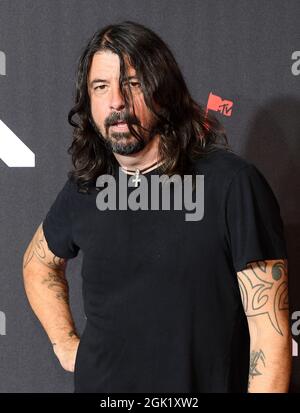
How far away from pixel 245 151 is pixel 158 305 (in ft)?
1.99

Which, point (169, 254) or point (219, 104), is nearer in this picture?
point (169, 254)

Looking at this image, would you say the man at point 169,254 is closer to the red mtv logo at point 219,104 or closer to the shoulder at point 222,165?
the shoulder at point 222,165

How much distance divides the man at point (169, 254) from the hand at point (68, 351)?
0.63 feet

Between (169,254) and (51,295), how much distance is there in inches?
18.4

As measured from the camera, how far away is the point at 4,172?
164cm

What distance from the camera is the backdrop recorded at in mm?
1570

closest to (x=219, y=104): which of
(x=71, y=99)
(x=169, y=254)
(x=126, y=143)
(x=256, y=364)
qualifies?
(x=71, y=99)

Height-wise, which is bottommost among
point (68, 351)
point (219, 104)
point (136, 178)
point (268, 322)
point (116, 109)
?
point (68, 351)

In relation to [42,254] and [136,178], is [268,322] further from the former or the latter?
[42,254]

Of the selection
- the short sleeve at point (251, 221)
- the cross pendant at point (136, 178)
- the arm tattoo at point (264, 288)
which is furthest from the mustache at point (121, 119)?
the arm tattoo at point (264, 288)

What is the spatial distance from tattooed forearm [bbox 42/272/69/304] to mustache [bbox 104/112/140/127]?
1.50ft

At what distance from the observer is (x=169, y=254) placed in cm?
111
